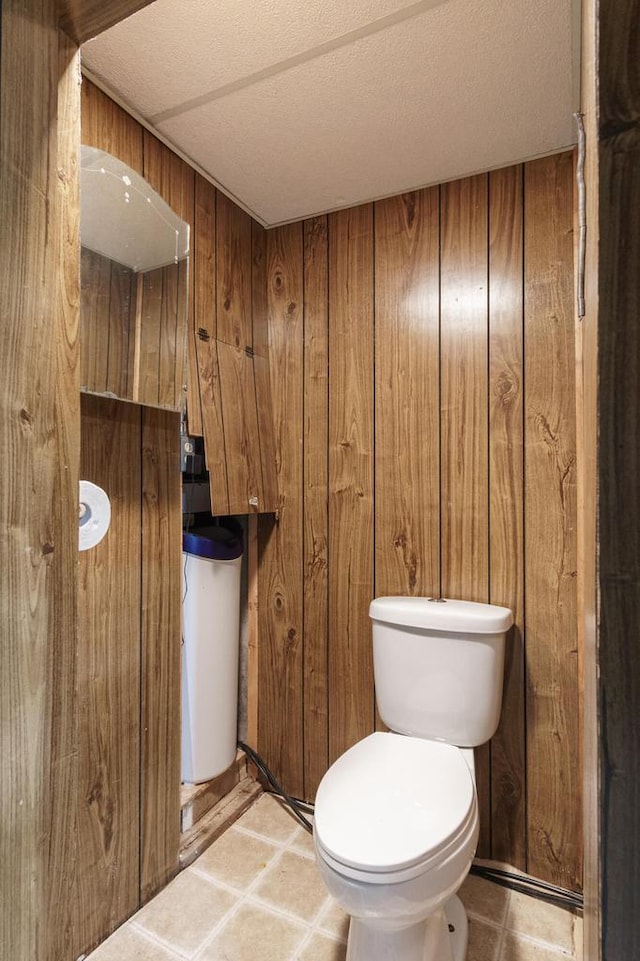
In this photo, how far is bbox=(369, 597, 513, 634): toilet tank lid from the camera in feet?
4.77

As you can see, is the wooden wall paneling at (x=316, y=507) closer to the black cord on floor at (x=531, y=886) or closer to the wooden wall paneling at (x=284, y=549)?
the wooden wall paneling at (x=284, y=549)

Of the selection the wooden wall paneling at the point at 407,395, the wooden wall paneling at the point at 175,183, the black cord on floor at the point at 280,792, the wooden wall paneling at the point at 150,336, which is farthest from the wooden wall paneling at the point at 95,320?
the black cord on floor at the point at 280,792

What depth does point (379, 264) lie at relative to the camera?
1.81 metres

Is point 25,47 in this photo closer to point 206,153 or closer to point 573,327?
point 206,153

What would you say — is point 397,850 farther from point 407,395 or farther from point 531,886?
point 407,395

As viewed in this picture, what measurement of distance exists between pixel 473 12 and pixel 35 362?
3.99 ft

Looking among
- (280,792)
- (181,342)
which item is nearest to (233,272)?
(181,342)

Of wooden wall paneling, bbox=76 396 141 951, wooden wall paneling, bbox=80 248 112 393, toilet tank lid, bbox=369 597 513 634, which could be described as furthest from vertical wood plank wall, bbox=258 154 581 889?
wooden wall paneling, bbox=80 248 112 393

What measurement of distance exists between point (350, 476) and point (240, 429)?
44cm

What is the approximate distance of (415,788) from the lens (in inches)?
47.8

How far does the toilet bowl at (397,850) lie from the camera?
3.27 ft

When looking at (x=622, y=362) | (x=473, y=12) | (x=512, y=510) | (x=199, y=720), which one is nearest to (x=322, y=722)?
(x=199, y=720)

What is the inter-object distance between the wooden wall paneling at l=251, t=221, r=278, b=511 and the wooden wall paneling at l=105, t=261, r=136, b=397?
66 cm

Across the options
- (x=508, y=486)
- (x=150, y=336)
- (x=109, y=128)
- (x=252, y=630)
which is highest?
(x=109, y=128)
